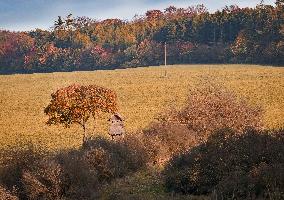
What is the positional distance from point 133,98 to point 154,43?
63434 mm

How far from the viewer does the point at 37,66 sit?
126 m

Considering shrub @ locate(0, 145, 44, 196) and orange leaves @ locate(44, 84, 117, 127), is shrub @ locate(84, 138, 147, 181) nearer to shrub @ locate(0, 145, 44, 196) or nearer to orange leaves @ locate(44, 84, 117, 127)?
shrub @ locate(0, 145, 44, 196)

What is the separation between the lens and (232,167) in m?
14.8

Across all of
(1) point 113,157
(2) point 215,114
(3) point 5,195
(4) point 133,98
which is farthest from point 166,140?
(4) point 133,98

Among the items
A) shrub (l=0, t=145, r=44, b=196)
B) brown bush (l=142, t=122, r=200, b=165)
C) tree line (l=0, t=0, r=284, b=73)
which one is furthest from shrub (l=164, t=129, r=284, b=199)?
tree line (l=0, t=0, r=284, b=73)

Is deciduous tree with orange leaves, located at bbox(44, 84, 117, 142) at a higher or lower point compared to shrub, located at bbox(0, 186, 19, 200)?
higher

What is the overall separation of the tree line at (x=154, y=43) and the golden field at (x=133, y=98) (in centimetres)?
1482

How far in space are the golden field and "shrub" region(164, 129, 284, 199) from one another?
12.8 metres

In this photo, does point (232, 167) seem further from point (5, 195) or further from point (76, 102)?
point (76, 102)

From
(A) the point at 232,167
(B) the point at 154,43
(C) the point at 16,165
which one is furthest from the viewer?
(B) the point at 154,43

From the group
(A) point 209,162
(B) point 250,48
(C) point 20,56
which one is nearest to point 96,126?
(A) point 209,162

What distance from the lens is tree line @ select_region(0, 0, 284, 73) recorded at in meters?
95.6

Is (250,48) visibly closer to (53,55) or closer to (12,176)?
(53,55)

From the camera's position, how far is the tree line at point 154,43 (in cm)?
9562
